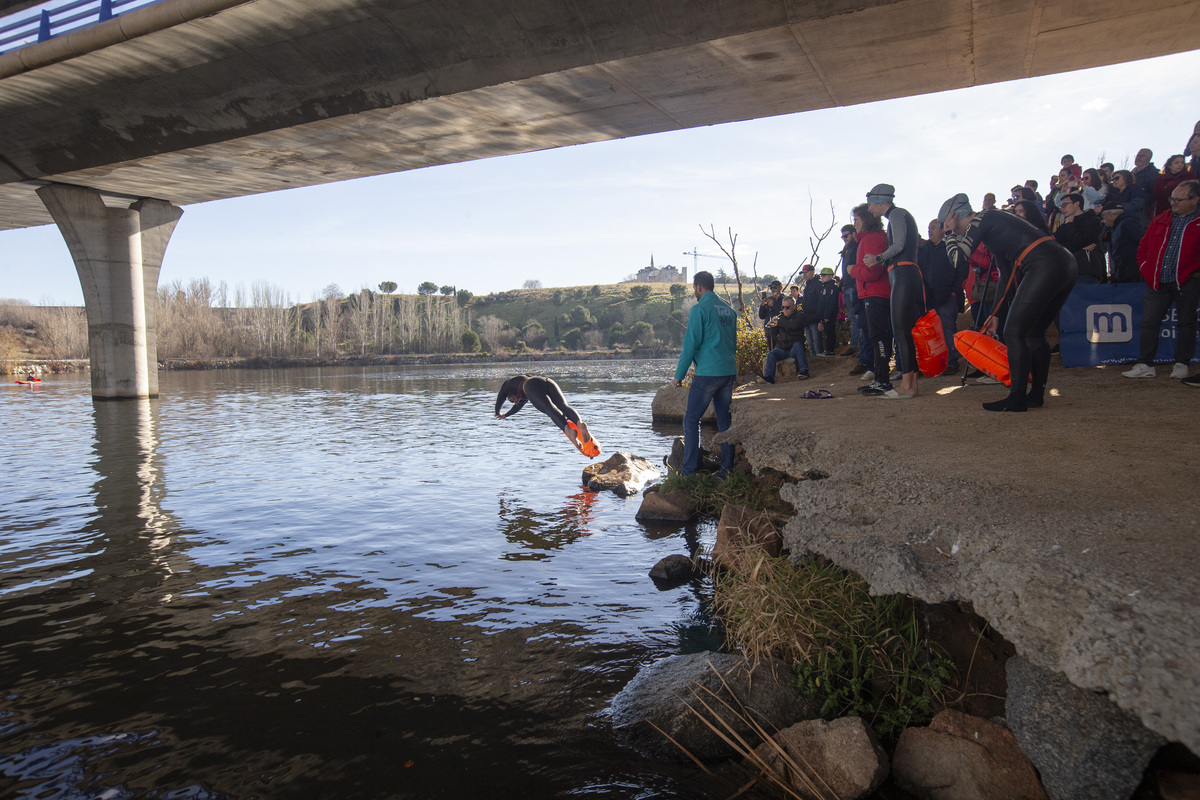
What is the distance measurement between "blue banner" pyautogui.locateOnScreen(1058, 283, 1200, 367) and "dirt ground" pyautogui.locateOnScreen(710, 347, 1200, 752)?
8.71 feet

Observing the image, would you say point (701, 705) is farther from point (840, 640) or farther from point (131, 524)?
point (131, 524)

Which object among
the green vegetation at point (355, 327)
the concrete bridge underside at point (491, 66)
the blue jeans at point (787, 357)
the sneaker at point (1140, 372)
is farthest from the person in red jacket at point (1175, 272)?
the green vegetation at point (355, 327)

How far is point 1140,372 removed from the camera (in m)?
8.51

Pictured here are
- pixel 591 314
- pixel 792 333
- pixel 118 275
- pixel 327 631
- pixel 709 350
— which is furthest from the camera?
pixel 591 314

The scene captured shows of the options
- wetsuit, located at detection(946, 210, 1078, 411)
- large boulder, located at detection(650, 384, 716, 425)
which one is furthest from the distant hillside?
wetsuit, located at detection(946, 210, 1078, 411)

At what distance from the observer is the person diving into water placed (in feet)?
40.5

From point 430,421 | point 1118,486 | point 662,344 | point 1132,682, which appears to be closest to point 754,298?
point 430,421

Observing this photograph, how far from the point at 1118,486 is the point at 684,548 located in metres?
4.45

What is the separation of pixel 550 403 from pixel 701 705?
27.7 ft

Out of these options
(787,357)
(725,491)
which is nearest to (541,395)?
(725,491)

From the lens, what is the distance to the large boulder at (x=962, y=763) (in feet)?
11.1

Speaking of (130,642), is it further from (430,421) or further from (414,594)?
(430,421)

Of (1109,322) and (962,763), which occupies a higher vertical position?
(1109,322)

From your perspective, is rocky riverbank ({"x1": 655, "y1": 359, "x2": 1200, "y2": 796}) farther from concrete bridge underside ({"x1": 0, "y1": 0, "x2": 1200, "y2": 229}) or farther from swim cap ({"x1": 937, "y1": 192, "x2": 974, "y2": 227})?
concrete bridge underside ({"x1": 0, "y1": 0, "x2": 1200, "y2": 229})
